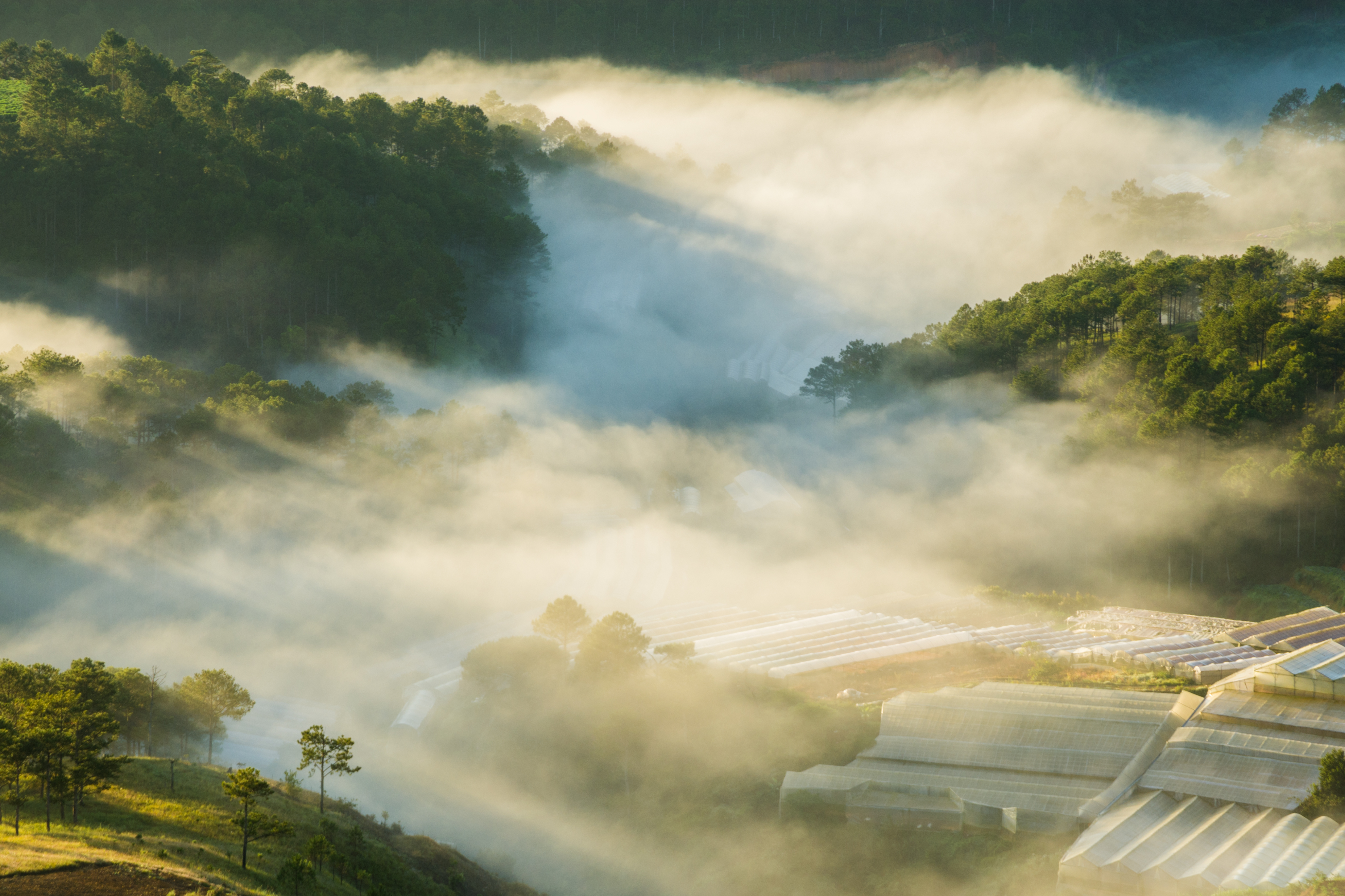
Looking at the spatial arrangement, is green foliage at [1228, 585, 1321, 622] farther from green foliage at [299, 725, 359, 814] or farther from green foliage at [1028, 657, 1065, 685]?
green foliage at [299, 725, 359, 814]

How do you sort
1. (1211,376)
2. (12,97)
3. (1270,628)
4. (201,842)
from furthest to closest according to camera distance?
(12,97)
(1211,376)
(1270,628)
(201,842)

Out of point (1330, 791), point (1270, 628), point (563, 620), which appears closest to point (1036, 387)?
point (1270, 628)

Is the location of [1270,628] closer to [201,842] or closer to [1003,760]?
[1003,760]

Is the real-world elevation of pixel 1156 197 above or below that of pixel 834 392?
above

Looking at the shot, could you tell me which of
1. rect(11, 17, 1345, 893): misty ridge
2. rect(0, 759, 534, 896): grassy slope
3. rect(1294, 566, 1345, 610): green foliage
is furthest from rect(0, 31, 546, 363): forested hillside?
rect(1294, 566, 1345, 610): green foliage

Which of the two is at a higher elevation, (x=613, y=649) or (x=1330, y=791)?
(x=613, y=649)

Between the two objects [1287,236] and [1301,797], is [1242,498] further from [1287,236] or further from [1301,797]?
[1287,236]

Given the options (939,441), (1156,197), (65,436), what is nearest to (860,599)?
(939,441)
